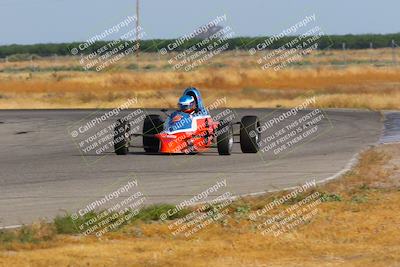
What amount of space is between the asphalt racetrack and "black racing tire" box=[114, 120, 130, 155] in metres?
0.23

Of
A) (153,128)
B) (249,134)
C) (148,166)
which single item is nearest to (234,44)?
(153,128)

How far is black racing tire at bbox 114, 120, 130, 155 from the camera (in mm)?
22109

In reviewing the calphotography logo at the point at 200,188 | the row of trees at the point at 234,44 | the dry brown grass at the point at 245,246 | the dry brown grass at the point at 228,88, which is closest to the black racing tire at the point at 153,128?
the calphotography logo at the point at 200,188

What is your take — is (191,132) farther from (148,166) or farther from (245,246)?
(245,246)

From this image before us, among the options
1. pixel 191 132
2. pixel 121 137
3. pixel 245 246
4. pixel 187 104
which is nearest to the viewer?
pixel 245 246

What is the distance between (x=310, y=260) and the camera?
10703 mm

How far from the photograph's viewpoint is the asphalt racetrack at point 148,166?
15.8m

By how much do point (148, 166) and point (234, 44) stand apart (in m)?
109

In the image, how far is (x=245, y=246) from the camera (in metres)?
11.5

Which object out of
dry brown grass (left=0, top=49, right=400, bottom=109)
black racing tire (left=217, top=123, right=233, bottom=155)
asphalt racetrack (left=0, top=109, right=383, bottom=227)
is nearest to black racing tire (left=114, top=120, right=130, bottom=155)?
asphalt racetrack (left=0, top=109, right=383, bottom=227)

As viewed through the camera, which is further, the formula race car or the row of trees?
the row of trees

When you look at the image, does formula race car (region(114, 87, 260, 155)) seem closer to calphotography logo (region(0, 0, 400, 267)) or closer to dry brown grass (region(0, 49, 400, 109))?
calphotography logo (region(0, 0, 400, 267))

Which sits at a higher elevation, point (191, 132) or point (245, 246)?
point (245, 246)

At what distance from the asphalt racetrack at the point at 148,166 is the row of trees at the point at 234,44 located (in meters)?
83.8
